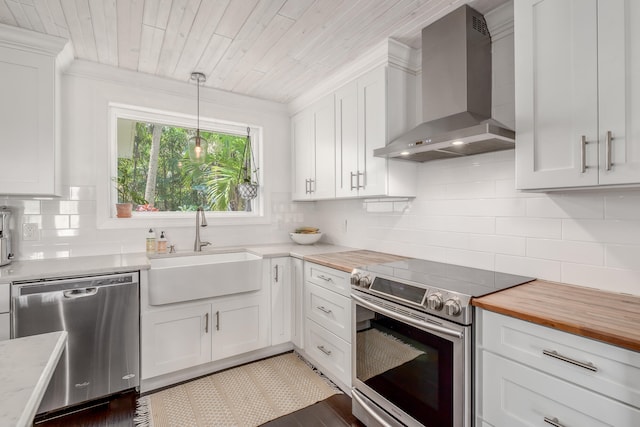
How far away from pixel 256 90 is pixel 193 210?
132cm

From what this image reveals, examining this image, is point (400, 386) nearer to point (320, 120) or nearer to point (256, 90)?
point (320, 120)

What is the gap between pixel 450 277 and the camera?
1788mm

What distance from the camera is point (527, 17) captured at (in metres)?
1.51

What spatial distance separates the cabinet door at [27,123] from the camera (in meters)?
2.05

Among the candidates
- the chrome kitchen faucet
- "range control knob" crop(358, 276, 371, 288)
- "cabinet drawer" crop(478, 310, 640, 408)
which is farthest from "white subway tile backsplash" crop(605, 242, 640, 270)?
the chrome kitchen faucet

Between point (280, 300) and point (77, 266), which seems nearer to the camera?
point (77, 266)

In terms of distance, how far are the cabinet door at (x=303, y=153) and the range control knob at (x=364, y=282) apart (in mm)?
1412

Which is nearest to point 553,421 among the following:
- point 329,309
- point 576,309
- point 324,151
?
point 576,309

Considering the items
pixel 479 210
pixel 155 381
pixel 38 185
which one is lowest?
pixel 155 381

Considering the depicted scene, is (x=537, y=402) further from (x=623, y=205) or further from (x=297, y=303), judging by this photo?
(x=297, y=303)

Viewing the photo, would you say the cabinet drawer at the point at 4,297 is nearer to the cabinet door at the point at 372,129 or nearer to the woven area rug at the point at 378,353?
the woven area rug at the point at 378,353

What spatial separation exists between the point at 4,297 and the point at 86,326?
1.44ft

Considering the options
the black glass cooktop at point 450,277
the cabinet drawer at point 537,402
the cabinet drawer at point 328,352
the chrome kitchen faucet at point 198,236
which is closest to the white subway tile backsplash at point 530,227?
the black glass cooktop at point 450,277

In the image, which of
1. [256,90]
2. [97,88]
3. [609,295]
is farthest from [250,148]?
[609,295]
